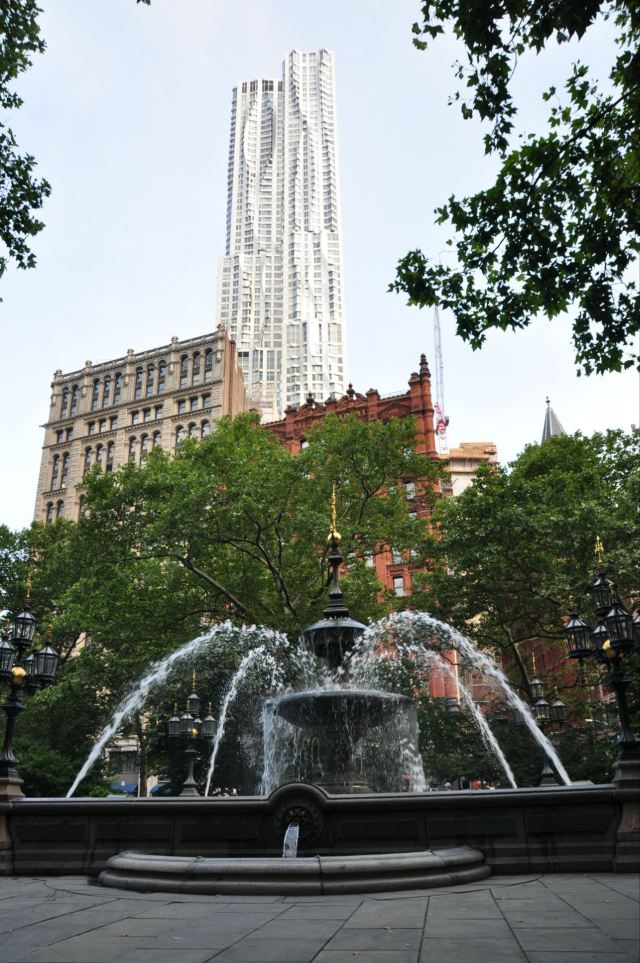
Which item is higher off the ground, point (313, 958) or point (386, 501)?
point (386, 501)

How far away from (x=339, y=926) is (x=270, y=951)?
101 centimetres

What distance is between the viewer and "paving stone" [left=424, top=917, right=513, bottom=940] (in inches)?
196

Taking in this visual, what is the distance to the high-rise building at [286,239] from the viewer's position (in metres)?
165

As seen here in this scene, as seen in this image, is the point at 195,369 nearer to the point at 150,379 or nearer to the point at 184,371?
the point at 184,371

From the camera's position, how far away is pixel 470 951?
4.55 metres

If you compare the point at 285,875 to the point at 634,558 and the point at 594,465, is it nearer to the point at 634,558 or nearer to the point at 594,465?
the point at 634,558

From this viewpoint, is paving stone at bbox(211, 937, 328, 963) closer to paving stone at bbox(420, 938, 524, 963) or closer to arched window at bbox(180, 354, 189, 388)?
paving stone at bbox(420, 938, 524, 963)

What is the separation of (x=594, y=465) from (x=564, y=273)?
21.6 meters

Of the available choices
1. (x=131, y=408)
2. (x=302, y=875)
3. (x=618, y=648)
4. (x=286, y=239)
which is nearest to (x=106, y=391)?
(x=131, y=408)

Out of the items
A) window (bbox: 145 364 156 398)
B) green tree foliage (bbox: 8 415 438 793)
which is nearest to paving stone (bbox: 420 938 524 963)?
green tree foliage (bbox: 8 415 438 793)

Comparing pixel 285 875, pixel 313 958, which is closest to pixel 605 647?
pixel 285 875

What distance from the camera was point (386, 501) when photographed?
92.7 feet

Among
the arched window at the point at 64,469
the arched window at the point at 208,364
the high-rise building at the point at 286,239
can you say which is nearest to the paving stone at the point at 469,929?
the arched window at the point at 208,364

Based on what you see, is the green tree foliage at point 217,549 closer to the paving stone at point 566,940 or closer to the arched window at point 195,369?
the paving stone at point 566,940
